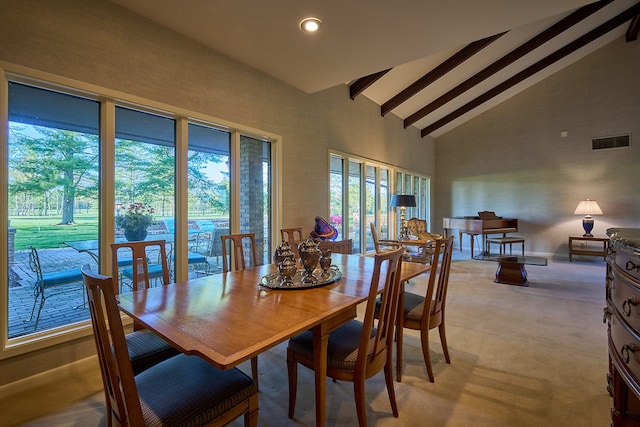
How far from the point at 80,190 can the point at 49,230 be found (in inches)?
14.6

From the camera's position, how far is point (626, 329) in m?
1.16

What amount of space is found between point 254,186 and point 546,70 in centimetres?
731

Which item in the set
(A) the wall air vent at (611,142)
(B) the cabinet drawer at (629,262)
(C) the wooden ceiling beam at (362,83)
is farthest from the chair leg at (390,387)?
(A) the wall air vent at (611,142)

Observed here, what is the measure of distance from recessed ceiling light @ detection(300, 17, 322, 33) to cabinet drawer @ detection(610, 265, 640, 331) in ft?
9.12

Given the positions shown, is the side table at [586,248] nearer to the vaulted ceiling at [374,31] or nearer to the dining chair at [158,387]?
the vaulted ceiling at [374,31]

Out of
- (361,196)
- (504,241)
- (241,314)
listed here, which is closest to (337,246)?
(361,196)

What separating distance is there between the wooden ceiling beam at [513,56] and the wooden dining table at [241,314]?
18.2ft

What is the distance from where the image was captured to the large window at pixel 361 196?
526 centimetres

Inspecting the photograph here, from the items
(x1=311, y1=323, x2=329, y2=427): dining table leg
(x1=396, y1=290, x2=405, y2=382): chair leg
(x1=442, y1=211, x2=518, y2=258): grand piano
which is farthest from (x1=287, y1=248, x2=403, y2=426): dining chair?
(x1=442, y1=211, x2=518, y2=258): grand piano

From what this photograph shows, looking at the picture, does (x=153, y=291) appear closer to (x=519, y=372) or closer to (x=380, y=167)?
(x=519, y=372)

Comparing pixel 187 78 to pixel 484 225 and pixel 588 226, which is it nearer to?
pixel 484 225

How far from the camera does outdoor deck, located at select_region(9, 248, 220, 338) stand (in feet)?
7.09

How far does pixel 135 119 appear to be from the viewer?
9.00 feet

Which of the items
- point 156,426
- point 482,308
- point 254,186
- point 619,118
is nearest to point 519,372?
point 482,308
